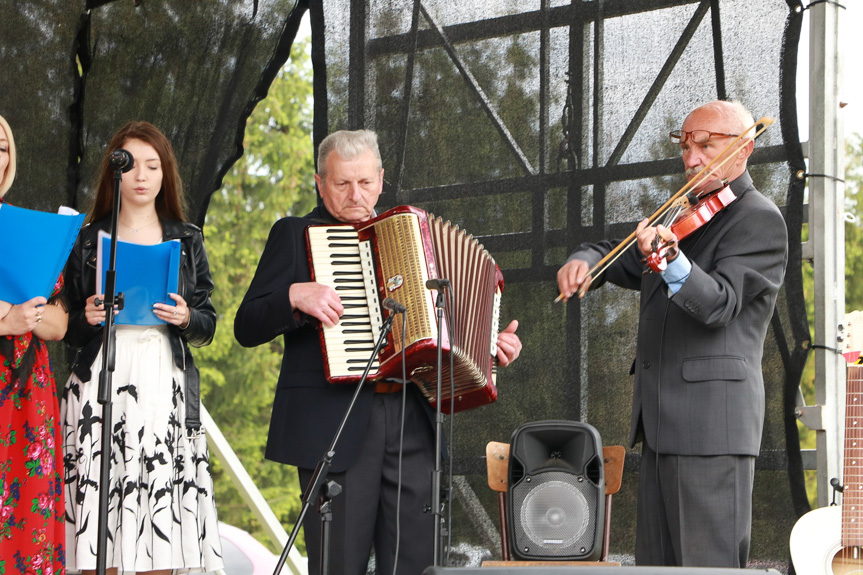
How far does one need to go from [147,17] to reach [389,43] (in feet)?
3.85

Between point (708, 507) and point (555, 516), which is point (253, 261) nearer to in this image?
point (555, 516)

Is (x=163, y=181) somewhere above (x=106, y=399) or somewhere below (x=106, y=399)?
above

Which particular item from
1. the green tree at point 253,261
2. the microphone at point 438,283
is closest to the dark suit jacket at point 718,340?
the microphone at point 438,283

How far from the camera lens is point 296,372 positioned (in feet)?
9.17

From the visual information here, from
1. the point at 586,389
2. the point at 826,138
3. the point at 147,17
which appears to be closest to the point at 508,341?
the point at 586,389

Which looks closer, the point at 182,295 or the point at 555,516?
the point at 555,516

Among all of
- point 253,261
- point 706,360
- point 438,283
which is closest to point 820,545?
point 706,360

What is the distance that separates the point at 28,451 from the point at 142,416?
1.09 feet

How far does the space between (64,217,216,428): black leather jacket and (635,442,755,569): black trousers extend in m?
1.43

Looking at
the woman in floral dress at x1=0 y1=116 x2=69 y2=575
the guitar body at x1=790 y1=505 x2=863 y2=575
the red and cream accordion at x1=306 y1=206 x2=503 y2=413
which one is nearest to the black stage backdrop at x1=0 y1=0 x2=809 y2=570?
the guitar body at x1=790 y1=505 x2=863 y2=575

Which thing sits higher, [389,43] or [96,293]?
[389,43]

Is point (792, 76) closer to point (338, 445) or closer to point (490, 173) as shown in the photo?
point (490, 173)

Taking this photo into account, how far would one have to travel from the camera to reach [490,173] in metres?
3.80

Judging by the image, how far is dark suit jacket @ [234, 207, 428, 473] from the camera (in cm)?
270
